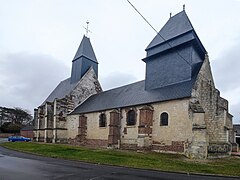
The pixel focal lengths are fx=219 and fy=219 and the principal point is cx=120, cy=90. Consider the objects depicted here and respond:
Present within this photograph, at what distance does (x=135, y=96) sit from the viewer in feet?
73.3

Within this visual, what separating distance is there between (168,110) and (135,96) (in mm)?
5093

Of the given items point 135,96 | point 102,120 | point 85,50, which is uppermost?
point 85,50

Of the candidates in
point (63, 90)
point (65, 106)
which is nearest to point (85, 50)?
point (63, 90)

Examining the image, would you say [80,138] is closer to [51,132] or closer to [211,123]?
[51,132]

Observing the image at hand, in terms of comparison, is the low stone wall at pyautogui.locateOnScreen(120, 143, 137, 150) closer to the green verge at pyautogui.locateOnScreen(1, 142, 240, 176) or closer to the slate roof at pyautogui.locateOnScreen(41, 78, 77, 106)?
the green verge at pyautogui.locateOnScreen(1, 142, 240, 176)

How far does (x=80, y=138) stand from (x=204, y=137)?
15.0 m

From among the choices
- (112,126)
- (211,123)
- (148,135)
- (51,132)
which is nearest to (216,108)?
(211,123)

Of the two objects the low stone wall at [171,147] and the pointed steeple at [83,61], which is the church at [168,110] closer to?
the low stone wall at [171,147]

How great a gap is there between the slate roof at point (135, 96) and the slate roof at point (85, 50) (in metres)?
6.81

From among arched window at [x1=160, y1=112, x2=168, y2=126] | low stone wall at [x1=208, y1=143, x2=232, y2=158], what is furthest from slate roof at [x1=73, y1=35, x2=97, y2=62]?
low stone wall at [x1=208, y1=143, x2=232, y2=158]

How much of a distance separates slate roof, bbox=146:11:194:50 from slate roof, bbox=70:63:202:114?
3656 millimetres

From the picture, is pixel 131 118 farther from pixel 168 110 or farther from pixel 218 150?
pixel 218 150

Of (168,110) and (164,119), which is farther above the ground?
(168,110)

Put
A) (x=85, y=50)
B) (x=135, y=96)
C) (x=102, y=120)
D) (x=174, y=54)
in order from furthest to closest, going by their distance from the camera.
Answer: (x=85, y=50), (x=102, y=120), (x=135, y=96), (x=174, y=54)
